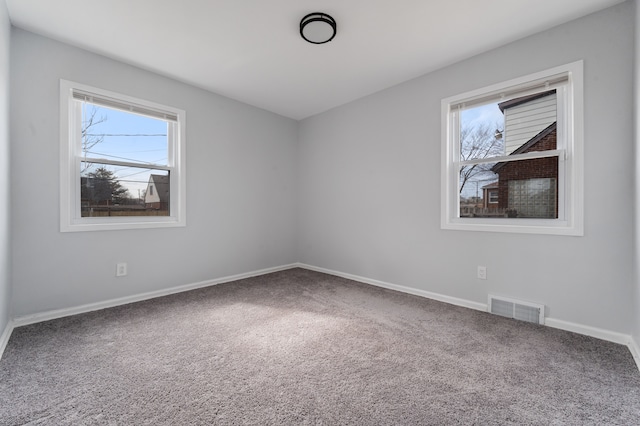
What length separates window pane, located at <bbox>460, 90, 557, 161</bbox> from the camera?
8.17 ft

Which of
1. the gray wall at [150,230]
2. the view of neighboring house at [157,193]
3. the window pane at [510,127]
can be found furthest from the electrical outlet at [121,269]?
the window pane at [510,127]

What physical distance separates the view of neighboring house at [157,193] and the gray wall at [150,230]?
248 millimetres

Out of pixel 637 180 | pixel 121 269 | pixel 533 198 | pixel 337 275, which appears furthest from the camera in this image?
pixel 337 275

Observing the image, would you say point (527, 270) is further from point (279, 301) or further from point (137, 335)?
point (137, 335)

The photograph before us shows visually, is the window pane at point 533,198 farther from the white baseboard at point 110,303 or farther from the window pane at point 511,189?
the white baseboard at point 110,303

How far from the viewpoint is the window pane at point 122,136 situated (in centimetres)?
281

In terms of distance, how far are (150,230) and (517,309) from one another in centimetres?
369

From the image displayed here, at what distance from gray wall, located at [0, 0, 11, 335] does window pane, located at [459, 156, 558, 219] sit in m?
3.87

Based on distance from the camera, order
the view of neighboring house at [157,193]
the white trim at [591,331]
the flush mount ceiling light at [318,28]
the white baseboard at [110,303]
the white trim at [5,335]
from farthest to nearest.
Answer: the view of neighboring house at [157,193]
the white baseboard at [110,303]
the flush mount ceiling light at [318,28]
the white trim at [591,331]
the white trim at [5,335]

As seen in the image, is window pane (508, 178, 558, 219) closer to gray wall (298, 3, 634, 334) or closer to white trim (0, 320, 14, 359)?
gray wall (298, 3, 634, 334)

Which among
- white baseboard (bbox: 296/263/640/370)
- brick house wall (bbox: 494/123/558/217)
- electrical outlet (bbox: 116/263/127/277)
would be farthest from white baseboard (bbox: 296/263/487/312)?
electrical outlet (bbox: 116/263/127/277)

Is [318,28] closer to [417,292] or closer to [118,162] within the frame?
[118,162]

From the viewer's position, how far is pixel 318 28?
2342mm

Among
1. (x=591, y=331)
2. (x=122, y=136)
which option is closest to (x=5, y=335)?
(x=122, y=136)
